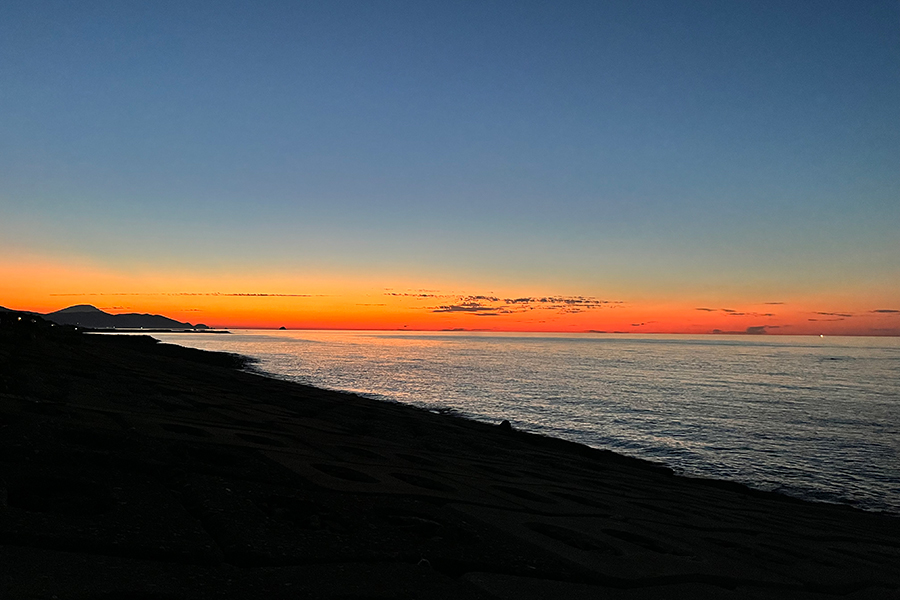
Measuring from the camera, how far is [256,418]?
20141mm

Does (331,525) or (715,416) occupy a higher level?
(331,525)

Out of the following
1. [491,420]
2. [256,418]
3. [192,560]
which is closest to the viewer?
[192,560]

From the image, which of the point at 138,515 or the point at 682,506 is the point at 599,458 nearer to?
the point at 682,506

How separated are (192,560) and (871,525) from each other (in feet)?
71.4

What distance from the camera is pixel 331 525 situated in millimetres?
8641

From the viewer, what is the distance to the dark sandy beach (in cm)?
641

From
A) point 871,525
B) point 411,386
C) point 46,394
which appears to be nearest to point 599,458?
point 871,525

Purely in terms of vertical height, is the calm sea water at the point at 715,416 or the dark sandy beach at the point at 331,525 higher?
the dark sandy beach at the point at 331,525

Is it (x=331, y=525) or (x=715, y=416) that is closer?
(x=331, y=525)

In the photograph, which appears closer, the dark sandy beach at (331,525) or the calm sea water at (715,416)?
the dark sandy beach at (331,525)

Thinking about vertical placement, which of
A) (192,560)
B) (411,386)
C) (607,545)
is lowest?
(411,386)

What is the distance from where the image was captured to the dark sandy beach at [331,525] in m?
6.41

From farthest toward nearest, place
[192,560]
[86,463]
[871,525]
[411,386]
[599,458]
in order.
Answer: [411,386]
[599,458]
[871,525]
[86,463]
[192,560]

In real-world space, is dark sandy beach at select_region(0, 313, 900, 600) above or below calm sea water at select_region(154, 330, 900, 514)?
above
